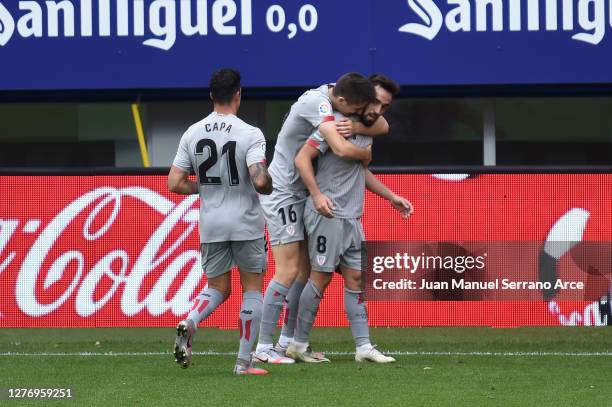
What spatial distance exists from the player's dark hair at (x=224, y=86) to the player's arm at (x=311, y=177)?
62cm

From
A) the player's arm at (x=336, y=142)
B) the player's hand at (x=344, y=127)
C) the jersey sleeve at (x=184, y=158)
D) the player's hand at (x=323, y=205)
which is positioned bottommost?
the player's hand at (x=323, y=205)

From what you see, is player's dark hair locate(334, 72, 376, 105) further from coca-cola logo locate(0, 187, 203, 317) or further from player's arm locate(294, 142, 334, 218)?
coca-cola logo locate(0, 187, 203, 317)

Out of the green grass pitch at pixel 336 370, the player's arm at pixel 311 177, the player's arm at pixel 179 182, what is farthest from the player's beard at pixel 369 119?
the green grass pitch at pixel 336 370

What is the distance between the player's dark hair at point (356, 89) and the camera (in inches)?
304

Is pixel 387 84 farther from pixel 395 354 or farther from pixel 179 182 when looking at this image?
pixel 395 354

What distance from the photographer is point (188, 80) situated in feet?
40.0

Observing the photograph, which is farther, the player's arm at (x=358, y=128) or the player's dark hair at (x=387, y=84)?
the player's dark hair at (x=387, y=84)

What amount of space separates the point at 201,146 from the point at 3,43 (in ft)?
17.8

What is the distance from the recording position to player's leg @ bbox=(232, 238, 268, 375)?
741 cm

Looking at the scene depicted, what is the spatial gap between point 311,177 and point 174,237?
2.86m

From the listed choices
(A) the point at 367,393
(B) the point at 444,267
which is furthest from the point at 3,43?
(A) the point at 367,393

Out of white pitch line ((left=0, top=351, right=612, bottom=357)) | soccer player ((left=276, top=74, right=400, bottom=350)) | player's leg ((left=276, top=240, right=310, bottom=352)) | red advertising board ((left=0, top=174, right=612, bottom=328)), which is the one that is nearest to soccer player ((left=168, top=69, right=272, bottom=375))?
soccer player ((left=276, top=74, right=400, bottom=350))

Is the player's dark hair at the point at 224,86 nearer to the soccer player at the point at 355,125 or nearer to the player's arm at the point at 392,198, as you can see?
the soccer player at the point at 355,125

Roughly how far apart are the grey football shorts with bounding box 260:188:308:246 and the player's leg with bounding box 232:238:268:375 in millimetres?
434
